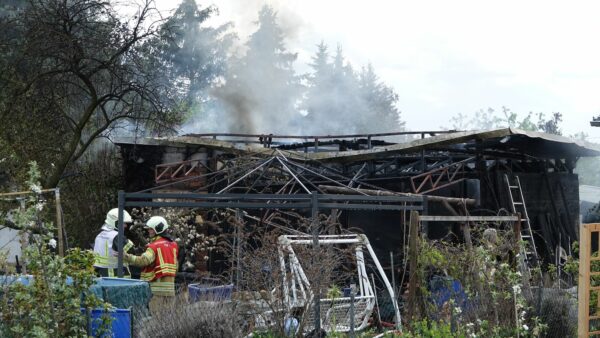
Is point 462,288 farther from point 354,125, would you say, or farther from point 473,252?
point 354,125

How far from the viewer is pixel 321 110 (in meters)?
42.9

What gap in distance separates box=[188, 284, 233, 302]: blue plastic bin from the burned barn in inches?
182

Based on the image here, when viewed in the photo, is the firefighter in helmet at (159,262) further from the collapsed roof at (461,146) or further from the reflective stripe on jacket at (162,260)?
A: the collapsed roof at (461,146)

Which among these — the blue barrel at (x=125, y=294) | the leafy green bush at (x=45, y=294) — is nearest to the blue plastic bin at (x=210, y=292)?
the blue barrel at (x=125, y=294)

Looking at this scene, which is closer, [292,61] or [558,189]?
[558,189]

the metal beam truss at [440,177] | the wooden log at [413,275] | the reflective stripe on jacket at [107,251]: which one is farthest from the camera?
the metal beam truss at [440,177]

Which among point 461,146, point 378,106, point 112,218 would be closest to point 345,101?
point 378,106

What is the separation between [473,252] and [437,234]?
713 cm

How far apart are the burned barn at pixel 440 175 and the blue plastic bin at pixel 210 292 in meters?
4.63

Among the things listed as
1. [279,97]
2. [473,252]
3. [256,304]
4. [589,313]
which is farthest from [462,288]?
[279,97]

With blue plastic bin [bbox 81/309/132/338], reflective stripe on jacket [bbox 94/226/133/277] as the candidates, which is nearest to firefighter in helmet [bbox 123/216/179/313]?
reflective stripe on jacket [bbox 94/226/133/277]

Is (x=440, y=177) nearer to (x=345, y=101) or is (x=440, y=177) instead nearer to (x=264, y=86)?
(x=264, y=86)

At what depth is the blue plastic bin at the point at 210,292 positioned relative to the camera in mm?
8860

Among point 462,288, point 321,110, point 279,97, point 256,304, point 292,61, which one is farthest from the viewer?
point 292,61
